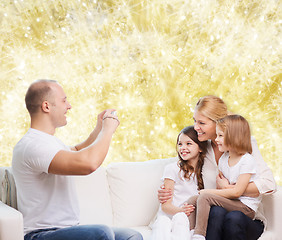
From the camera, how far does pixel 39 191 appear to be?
5.16 ft

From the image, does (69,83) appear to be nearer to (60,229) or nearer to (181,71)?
(181,71)

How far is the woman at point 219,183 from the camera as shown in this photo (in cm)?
190

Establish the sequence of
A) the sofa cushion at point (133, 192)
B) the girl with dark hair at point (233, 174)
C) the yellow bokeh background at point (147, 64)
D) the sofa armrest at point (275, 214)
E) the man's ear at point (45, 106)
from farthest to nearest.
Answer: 1. the yellow bokeh background at point (147, 64)
2. the sofa cushion at point (133, 192)
3. the sofa armrest at point (275, 214)
4. the girl with dark hair at point (233, 174)
5. the man's ear at point (45, 106)

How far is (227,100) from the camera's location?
3.17 metres

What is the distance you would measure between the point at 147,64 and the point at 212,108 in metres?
0.98

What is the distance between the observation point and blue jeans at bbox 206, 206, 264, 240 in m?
1.89

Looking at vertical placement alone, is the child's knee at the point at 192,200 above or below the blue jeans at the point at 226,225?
above

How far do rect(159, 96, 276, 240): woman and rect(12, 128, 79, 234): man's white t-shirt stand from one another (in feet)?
2.26

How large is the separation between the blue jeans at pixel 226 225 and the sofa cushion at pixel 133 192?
52cm

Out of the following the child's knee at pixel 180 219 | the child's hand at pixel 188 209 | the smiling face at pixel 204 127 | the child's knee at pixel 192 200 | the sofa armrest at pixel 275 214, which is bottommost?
the sofa armrest at pixel 275 214

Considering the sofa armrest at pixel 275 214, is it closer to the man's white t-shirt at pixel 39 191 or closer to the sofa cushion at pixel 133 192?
the sofa cushion at pixel 133 192

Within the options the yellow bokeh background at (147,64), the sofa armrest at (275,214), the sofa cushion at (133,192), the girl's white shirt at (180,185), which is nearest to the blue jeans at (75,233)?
the girl's white shirt at (180,185)

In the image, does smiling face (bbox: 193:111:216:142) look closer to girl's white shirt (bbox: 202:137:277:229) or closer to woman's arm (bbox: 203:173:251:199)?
girl's white shirt (bbox: 202:137:277:229)

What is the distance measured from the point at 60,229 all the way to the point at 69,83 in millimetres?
1517
